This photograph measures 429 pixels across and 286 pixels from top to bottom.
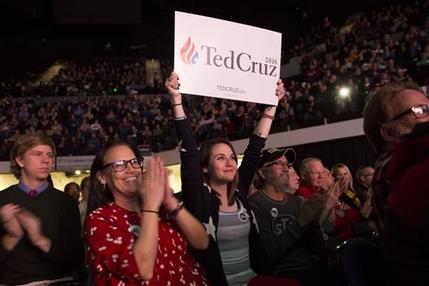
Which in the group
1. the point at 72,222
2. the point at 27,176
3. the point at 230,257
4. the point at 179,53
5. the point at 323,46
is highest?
the point at 323,46

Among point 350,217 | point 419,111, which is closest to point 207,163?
point 419,111

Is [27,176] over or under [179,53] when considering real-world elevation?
under

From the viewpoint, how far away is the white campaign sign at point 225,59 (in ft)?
8.88

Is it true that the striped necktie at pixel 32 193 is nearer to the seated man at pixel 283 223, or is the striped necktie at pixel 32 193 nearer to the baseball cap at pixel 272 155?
the seated man at pixel 283 223

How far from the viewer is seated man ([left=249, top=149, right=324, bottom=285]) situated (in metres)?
2.34

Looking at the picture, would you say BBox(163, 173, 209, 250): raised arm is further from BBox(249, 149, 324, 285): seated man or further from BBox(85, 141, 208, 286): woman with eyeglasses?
BBox(249, 149, 324, 285): seated man

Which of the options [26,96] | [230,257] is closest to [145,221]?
[230,257]

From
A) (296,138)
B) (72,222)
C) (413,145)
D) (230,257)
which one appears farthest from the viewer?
(296,138)

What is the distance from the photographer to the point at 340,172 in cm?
437

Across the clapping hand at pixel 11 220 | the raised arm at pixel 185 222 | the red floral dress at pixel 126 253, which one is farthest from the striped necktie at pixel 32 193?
the raised arm at pixel 185 222

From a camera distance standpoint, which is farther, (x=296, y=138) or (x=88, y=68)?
(x=88, y=68)

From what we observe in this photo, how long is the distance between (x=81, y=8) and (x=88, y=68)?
2939 millimetres

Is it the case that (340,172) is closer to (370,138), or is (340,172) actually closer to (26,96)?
(370,138)

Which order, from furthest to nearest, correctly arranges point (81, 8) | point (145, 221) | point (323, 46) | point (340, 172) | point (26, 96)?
point (81, 8)
point (26, 96)
point (323, 46)
point (340, 172)
point (145, 221)
